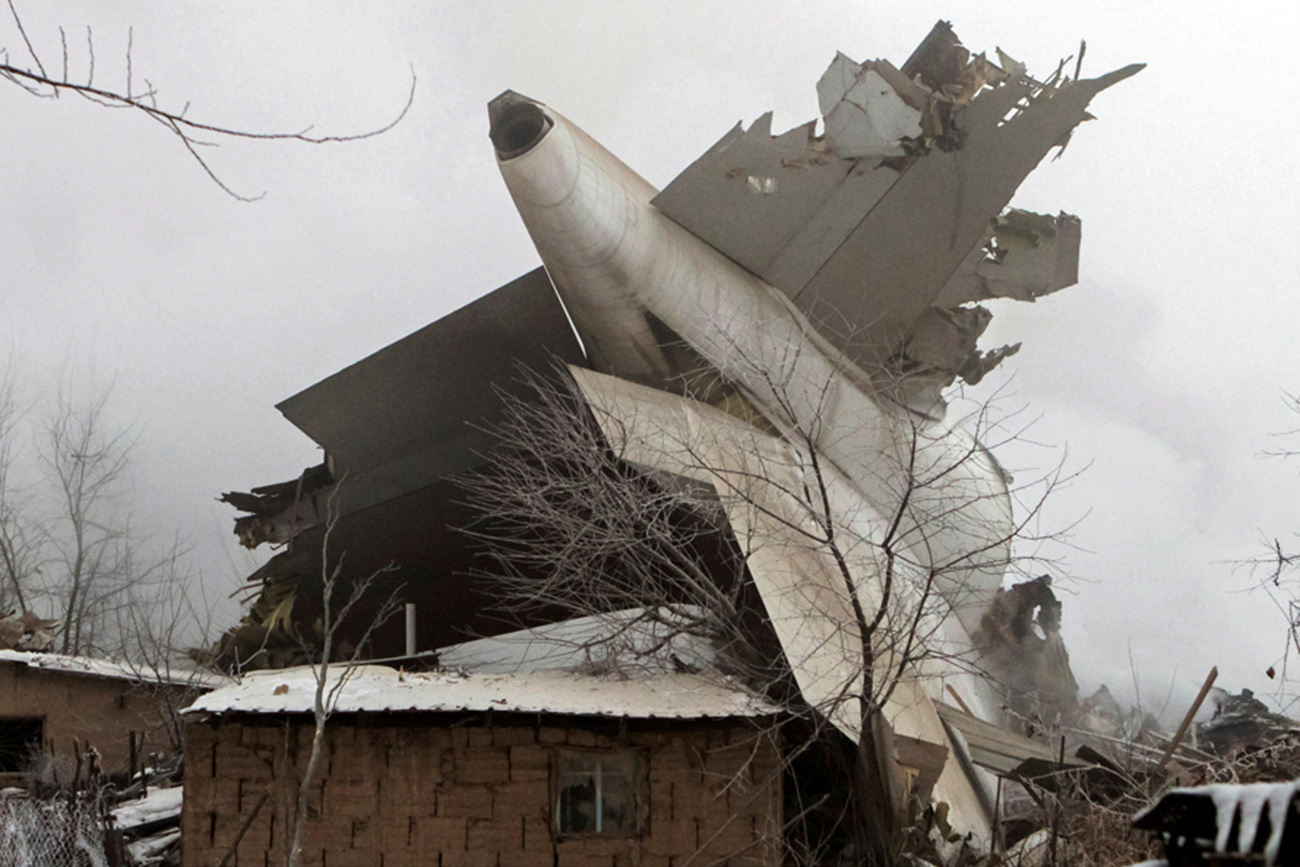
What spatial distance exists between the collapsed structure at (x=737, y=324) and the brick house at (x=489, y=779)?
7.63ft

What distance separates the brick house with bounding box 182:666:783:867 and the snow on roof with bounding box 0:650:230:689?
541cm

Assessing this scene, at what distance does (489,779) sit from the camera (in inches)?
420

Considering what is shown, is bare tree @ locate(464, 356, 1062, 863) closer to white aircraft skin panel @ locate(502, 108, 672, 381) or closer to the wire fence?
white aircraft skin panel @ locate(502, 108, 672, 381)

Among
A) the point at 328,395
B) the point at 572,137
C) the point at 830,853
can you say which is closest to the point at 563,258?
the point at 572,137

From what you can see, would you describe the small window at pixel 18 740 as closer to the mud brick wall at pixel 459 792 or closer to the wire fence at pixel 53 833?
the wire fence at pixel 53 833

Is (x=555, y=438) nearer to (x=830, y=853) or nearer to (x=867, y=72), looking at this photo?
(x=830, y=853)

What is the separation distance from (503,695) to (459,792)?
90cm

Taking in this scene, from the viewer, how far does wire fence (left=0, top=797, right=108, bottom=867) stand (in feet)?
38.0

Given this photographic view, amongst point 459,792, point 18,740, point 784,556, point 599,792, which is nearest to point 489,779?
point 459,792

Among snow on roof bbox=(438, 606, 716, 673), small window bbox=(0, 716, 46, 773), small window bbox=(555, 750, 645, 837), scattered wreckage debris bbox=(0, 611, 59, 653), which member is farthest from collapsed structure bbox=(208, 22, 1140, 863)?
scattered wreckage debris bbox=(0, 611, 59, 653)

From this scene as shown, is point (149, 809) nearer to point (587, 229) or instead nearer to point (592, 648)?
point (592, 648)

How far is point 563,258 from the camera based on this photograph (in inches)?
525

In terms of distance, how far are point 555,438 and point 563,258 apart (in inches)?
82.0

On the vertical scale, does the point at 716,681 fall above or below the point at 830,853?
above
